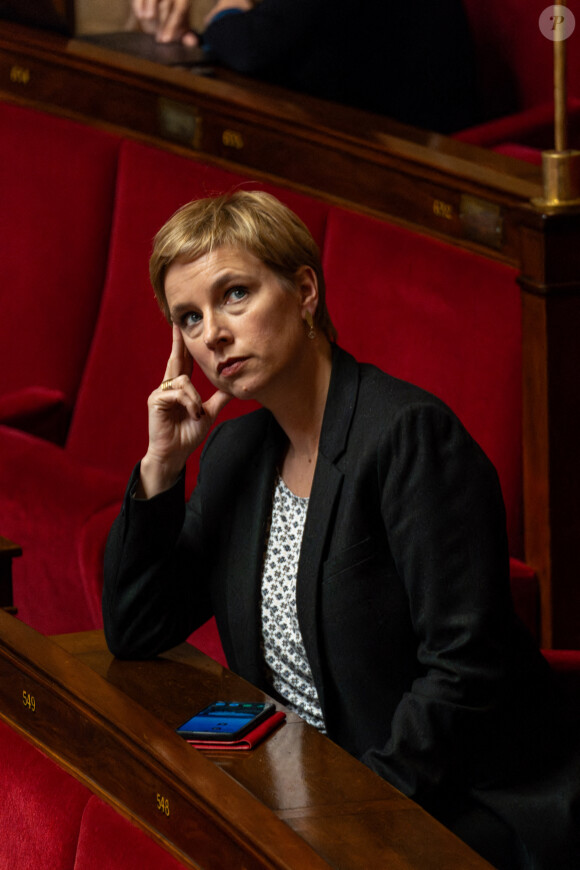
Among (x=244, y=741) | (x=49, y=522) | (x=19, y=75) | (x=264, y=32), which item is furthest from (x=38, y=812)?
(x=19, y=75)

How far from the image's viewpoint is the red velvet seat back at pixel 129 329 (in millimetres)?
1577

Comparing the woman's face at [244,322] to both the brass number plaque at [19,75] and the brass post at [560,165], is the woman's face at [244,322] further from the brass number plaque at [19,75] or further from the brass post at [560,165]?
the brass number plaque at [19,75]

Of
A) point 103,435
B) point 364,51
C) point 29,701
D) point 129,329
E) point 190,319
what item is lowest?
point 103,435

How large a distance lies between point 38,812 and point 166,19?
1.47m

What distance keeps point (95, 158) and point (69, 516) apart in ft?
1.87

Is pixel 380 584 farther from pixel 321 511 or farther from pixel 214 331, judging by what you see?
pixel 214 331

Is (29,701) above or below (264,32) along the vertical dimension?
below

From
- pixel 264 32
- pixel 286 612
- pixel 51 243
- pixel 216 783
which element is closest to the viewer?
pixel 216 783

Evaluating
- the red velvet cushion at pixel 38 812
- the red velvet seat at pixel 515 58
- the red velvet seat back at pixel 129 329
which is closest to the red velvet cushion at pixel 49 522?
the red velvet seat back at pixel 129 329

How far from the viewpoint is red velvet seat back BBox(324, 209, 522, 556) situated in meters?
1.22

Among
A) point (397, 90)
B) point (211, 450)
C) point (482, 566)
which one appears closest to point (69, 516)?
point (211, 450)

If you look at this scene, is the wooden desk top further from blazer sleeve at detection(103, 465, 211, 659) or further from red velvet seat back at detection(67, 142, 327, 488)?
red velvet seat back at detection(67, 142, 327, 488)

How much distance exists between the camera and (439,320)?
127 centimetres

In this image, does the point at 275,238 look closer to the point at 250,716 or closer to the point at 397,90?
the point at 250,716
